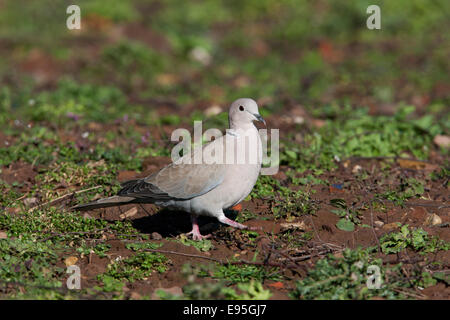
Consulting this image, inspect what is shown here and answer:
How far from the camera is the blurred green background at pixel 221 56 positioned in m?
9.96

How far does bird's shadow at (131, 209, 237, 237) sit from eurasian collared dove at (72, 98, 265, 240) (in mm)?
378

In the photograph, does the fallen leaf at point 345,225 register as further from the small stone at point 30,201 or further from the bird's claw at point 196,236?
the small stone at point 30,201

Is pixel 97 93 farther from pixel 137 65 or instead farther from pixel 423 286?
pixel 423 286

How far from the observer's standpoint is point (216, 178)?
5500 millimetres

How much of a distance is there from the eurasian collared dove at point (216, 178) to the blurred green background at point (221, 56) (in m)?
3.24

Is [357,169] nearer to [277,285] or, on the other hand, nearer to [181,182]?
[181,182]

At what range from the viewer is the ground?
500 centimetres

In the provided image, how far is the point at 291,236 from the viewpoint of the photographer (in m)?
5.63

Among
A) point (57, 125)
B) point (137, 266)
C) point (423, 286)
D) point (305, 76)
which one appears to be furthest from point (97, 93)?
point (423, 286)

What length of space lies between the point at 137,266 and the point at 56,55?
743 centimetres

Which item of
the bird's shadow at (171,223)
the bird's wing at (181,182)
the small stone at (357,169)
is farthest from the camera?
the small stone at (357,169)

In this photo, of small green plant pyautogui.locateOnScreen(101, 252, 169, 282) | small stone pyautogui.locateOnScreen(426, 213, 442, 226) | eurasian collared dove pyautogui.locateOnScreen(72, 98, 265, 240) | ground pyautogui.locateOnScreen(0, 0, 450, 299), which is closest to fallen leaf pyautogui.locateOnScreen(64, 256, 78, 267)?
ground pyautogui.locateOnScreen(0, 0, 450, 299)

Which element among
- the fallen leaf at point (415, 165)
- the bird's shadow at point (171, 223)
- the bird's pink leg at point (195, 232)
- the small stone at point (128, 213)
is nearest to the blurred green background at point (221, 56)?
the fallen leaf at point (415, 165)

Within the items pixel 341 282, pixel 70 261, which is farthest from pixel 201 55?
pixel 341 282
